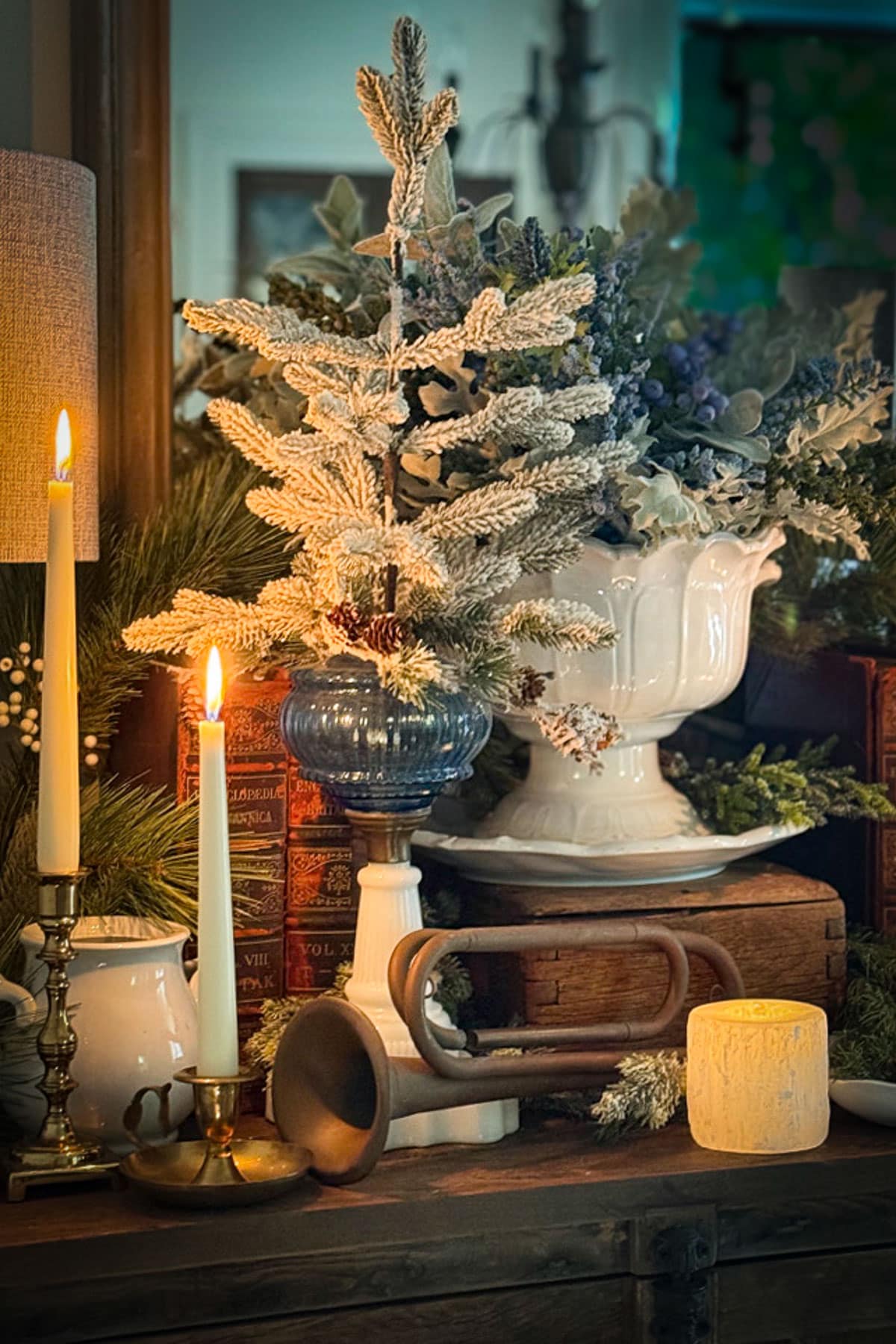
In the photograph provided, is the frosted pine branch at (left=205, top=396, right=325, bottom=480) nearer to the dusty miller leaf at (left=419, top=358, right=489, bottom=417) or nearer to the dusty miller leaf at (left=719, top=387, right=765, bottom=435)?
the dusty miller leaf at (left=419, top=358, right=489, bottom=417)

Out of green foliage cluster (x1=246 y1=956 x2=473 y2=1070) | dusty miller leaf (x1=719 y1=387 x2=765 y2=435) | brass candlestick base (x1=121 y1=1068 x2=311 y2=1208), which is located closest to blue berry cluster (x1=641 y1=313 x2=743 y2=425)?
dusty miller leaf (x1=719 y1=387 x2=765 y2=435)

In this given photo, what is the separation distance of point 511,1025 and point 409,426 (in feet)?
1.12

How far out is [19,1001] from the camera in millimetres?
906

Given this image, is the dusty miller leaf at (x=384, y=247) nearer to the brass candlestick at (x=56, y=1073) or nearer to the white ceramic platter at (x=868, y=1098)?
the brass candlestick at (x=56, y=1073)

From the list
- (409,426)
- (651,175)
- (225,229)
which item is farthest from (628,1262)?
(651,175)

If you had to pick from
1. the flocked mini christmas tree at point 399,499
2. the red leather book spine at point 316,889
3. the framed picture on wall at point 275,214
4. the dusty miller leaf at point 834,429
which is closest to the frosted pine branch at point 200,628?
the flocked mini christmas tree at point 399,499

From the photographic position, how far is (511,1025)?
1.03 m

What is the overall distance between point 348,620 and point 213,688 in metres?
0.10

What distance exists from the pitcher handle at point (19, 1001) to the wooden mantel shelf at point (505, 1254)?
87 mm

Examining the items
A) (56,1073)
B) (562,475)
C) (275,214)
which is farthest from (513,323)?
(275,214)

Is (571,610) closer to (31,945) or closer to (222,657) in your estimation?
(222,657)

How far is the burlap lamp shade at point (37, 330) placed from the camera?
0.94 m

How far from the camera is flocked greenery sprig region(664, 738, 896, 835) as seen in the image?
43.6 inches

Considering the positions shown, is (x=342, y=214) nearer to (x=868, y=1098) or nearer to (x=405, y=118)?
(x=405, y=118)
